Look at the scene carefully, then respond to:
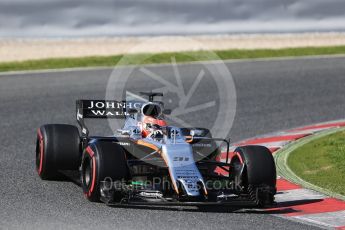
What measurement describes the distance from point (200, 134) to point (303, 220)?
7.30 ft

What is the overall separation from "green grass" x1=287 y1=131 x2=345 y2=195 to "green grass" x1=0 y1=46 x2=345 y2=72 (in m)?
9.60

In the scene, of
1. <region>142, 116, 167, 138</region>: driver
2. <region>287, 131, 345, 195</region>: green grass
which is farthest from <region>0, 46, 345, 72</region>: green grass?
<region>142, 116, 167, 138</region>: driver

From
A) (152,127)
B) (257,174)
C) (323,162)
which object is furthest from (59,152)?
(323,162)

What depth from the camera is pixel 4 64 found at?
21.4 meters

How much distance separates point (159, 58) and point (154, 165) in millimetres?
13325

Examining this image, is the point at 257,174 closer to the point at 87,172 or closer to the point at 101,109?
the point at 87,172

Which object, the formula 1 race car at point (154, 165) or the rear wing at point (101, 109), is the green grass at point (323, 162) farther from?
the rear wing at point (101, 109)

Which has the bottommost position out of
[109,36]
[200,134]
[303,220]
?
[303,220]

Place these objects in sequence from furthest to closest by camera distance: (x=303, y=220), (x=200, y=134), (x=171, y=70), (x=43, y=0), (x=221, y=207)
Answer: (x=43, y=0) < (x=171, y=70) < (x=200, y=134) < (x=221, y=207) < (x=303, y=220)

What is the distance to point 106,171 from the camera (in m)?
8.82

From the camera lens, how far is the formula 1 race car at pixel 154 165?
874cm

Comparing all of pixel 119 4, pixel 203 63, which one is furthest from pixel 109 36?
pixel 203 63

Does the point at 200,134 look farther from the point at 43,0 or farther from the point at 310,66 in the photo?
the point at 43,0

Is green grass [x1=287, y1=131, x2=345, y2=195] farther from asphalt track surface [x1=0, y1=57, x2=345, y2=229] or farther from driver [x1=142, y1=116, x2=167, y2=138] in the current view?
driver [x1=142, y1=116, x2=167, y2=138]
